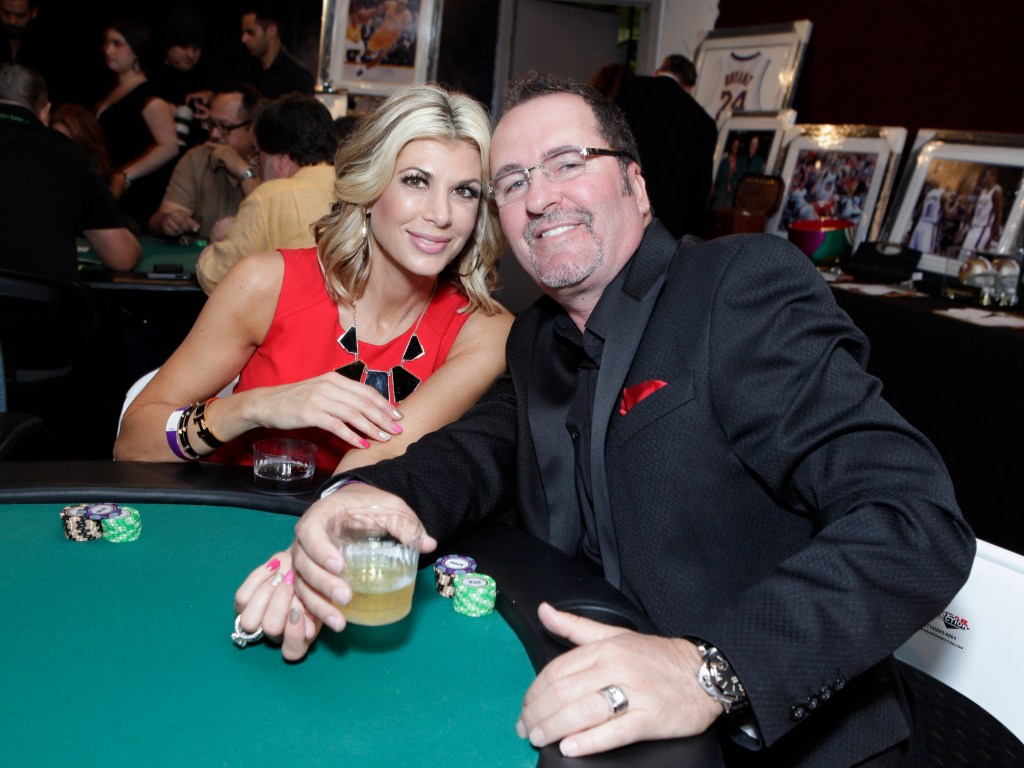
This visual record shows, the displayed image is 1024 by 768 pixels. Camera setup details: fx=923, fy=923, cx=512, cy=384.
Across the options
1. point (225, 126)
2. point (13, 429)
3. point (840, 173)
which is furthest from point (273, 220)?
point (840, 173)

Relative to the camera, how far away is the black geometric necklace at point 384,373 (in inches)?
82.7

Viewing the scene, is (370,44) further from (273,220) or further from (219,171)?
(273,220)

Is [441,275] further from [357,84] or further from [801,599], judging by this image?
[357,84]

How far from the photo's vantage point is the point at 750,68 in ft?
18.2

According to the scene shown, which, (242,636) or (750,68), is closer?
(242,636)

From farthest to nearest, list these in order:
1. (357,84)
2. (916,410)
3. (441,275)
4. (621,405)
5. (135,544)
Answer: (357,84) → (916,410) → (441,275) → (621,405) → (135,544)

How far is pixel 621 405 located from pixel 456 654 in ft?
1.58

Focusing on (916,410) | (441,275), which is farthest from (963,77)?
(441,275)

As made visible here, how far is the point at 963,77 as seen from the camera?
438cm

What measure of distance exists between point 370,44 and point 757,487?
21.9 feet

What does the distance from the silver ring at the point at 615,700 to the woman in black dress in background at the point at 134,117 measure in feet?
17.5

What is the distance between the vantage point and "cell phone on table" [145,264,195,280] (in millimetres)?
3582

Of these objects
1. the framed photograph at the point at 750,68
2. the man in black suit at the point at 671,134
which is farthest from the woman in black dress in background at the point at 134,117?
the framed photograph at the point at 750,68

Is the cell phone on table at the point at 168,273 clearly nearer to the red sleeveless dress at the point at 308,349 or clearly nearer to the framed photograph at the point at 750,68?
the red sleeveless dress at the point at 308,349
